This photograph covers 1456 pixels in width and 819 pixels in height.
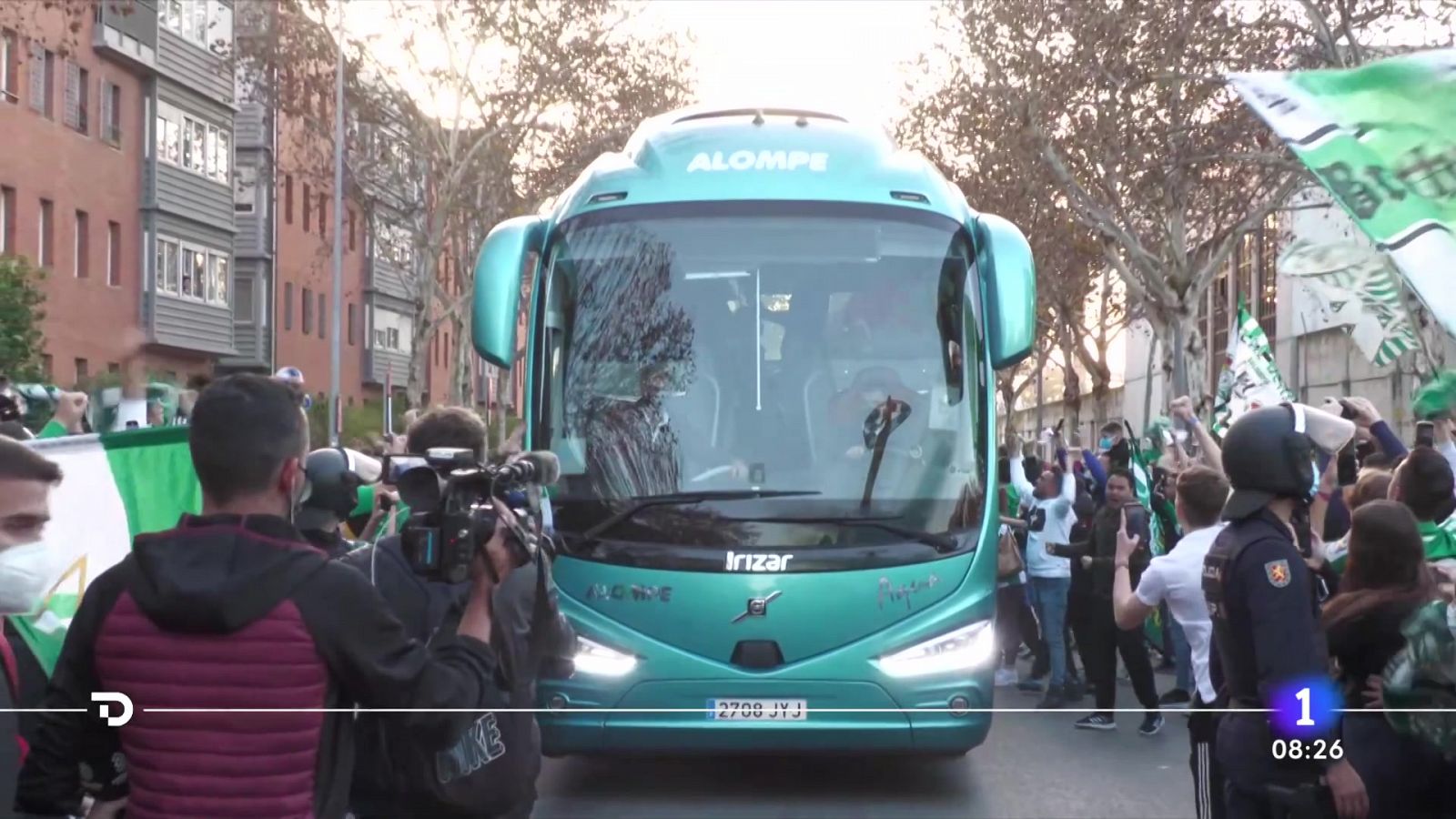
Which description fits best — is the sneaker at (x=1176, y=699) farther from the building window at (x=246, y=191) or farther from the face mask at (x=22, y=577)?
the building window at (x=246, y=191)

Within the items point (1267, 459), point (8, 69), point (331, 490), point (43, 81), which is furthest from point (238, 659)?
point (43, 81)

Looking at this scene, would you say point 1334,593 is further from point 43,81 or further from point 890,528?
point 43,81

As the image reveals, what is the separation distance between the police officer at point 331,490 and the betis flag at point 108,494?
4.04ft

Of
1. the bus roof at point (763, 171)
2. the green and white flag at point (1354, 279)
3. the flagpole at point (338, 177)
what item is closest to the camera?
the green and white flag at point (1354, 279)

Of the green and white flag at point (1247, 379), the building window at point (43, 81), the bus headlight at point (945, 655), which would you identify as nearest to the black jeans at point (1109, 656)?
the green and white flag at point (1247, 379)

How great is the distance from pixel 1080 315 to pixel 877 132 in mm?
49652

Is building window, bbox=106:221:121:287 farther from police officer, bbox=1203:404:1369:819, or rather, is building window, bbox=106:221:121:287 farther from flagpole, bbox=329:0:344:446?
police officer, bbox=1203:404:1369:819

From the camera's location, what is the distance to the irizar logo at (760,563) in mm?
9164

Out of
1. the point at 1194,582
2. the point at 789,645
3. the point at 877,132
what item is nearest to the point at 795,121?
the point at 877,132

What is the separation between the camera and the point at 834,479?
9328mm

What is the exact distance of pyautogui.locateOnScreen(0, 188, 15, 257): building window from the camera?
37156mm

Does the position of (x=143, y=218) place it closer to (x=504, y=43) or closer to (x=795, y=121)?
(x=504, y=43)

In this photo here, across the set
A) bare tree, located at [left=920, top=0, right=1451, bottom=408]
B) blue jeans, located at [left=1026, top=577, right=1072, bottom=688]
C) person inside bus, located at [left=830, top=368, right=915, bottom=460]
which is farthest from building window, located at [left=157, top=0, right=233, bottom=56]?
person inside bus, located at [left=830, top=368, right=915, bottom=460]

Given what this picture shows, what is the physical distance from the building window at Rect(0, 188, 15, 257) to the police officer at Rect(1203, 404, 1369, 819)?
35.1 metres
